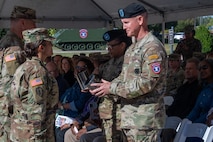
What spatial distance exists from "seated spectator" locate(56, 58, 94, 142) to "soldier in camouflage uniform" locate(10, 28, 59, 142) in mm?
1293

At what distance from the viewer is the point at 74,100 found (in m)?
4.18

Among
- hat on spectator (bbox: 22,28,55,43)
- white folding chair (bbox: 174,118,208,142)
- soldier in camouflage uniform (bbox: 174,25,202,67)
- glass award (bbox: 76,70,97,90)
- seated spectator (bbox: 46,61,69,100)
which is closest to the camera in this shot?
hat on spectator (bbox: 22,28,55,43)

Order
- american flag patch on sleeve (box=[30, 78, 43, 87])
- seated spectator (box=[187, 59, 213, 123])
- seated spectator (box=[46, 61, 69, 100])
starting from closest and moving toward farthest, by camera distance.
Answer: american flag patch on sleeve (box=[30, 78, 43, 87]) → seated spectator (box=[187, 59, 213, 123]) → seated spectator (box=[46, 61, 69, 100])

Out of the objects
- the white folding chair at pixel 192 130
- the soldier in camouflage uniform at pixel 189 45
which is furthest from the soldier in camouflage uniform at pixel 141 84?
the soldier in camouflage uniform at pixel 189 45

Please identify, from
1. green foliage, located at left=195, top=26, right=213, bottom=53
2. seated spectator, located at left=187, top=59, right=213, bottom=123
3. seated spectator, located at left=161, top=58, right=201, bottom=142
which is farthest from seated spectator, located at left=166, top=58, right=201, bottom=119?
green foliage, located at left=195, top=26, right=213, bottom=53

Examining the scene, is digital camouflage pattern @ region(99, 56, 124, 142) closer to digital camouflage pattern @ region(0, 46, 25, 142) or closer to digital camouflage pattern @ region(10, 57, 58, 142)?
digital camouflage pattern @ region(10, 57, 58, 142)

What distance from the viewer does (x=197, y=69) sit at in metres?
3.93

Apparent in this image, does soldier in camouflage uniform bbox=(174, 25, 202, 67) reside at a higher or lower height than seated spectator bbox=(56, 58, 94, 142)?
higher

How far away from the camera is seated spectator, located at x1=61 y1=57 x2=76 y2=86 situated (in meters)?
5.20

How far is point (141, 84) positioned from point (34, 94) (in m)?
0.76

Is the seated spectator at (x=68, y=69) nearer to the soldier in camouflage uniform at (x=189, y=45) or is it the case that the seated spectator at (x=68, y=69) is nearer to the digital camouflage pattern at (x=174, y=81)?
the digital camouflage pattern at (x=174, y=81)

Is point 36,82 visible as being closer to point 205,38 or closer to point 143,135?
point 143,135

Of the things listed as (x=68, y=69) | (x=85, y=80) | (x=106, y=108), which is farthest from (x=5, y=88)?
(x=68, y=69)

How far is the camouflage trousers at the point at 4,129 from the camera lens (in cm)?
332
